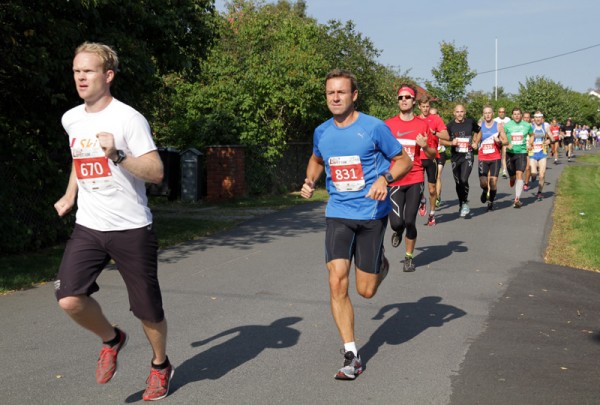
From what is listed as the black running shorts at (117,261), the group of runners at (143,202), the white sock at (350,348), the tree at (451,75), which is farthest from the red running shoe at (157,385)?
the tree at (451,75)

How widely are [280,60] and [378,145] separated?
54.3ft

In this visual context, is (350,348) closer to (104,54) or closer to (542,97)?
(104,54)

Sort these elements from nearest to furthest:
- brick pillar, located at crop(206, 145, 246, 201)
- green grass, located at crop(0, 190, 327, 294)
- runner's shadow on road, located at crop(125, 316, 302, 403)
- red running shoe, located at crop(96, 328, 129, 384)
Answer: red running shoe, located at crop(96, 328, 129, 384) < runner's shadow on road, located at crop(125, 316, 302, 403) < green grass, located at crop(0, 190, 327, 294) < brick pillar, located at crop(206, 145, 246, 201)

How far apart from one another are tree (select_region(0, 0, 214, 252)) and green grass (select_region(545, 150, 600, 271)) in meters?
6.27

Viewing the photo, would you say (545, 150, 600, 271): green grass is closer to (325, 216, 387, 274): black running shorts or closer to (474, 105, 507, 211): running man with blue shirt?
(474, 105, 507, 211): running man with blue shirt

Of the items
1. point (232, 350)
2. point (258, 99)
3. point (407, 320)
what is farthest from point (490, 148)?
point (232, 350)

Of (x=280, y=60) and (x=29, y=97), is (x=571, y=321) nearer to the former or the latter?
(x=29, y=97)

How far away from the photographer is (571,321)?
23.2 ft

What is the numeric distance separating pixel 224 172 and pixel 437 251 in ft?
30.1

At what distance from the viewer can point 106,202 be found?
4.55 metres

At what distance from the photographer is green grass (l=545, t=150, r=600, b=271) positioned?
10562mm

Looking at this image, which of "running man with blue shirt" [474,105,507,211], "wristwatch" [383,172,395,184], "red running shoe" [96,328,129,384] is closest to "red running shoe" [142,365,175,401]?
"red running shoe" [96,328,129,384]

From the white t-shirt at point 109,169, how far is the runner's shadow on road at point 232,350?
3.68 feet

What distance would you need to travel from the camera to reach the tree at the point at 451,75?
43.1 m
